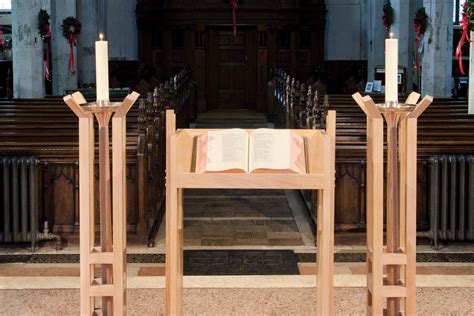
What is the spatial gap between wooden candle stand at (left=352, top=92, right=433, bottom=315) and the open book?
0.38 metres

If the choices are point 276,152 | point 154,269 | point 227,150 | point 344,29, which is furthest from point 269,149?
point 344,29

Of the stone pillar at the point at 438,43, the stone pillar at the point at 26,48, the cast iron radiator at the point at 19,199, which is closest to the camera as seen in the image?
the cast iron radiator at the point at 19,199

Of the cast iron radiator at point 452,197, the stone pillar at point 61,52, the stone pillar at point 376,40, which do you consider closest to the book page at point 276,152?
the cast iron radiator at point 452,197

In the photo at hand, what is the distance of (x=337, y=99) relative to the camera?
36.0 feet

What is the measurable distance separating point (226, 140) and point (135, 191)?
315cm

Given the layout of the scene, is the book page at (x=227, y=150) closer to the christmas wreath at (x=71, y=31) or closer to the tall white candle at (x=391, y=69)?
the tall white candle at (x=391, y=69)

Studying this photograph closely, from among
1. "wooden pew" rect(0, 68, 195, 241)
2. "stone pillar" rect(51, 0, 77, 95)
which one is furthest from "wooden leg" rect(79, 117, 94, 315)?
"stone pillar" rect(51, 0, 77, 95)

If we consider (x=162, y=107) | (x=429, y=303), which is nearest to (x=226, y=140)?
(x=429, y=303)

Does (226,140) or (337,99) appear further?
(337,99)

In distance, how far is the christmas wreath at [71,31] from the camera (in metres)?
16.7

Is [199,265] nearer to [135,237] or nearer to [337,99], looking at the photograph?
[135,237]

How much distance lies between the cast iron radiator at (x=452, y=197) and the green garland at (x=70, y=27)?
37.7ft

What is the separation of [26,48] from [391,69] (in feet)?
34.6

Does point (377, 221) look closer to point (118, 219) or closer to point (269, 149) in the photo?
point (269, 149)
